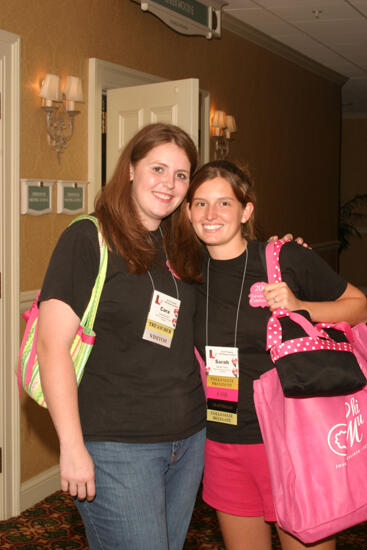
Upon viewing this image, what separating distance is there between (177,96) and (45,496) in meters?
2.52

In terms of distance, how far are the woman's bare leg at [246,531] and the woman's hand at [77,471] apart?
0.63 meters

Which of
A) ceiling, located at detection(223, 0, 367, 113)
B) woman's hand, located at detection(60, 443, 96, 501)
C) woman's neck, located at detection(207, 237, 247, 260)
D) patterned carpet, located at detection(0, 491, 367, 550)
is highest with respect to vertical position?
ceiling, located at detection(223, 0, 367, 113)

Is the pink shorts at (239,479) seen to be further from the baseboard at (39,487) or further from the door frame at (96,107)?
the door frame at (96,107)

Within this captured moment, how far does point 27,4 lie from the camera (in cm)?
362

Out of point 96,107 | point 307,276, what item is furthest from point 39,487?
point 307,276

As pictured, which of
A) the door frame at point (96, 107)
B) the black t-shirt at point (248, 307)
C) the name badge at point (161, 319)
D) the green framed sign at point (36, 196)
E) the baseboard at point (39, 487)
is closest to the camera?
the name badge at point (161, 319)

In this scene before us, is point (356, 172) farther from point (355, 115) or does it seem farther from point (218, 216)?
point (218, 216)

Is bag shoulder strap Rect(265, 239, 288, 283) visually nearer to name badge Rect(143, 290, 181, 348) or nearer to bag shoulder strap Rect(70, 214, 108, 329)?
name badge Rect(143, 290, 181, 348)

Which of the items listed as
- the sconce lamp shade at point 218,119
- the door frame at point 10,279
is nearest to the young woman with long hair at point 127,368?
the door frame at point 10,279

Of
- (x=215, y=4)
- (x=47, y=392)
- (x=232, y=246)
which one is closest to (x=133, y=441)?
(x=47, y=392)

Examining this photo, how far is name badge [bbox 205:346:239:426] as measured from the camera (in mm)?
1980

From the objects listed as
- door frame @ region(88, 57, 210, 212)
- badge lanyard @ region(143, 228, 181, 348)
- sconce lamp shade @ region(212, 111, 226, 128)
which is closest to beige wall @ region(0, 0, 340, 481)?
door frame @ region(88, 57, 210, 212)

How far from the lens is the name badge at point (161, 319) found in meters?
1.73

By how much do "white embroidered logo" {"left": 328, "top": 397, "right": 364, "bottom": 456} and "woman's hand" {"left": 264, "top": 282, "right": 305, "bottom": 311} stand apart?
318 mm
